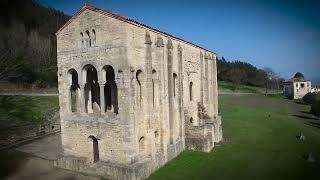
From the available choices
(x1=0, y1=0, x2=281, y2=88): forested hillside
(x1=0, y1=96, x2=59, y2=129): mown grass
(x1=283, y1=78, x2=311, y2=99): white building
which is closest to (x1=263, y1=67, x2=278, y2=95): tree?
(x1=283, y1=78, x2=311, y2=99): white building

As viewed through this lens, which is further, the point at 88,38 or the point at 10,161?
the point at 10,161

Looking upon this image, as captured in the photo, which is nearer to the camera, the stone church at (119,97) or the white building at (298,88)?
the stone church at (119,97)

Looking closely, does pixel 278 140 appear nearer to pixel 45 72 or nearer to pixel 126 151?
pixel 126 151

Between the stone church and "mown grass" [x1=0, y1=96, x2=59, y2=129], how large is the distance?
876 cm

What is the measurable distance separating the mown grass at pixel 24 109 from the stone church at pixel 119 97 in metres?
8.76

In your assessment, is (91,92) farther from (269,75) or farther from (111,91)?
(269,75)

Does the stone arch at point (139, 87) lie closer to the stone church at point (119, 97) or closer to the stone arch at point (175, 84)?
the stone church at point (119, 97)

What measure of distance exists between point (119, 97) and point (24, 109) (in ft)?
51.1

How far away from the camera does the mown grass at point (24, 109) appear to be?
24219mm

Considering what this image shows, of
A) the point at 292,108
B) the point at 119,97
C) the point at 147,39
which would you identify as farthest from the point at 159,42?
the point at 292,108

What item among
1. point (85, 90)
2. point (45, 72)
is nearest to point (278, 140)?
point (85, 90)

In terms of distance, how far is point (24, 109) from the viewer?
1059 inches

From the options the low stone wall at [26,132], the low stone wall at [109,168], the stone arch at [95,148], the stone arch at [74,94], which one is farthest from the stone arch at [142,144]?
the low stone wall at [26,132]

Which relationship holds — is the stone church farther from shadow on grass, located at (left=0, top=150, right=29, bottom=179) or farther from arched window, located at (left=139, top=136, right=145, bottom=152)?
shadow on grass, located at (left=0, top=150, right=29, bottom=179)
